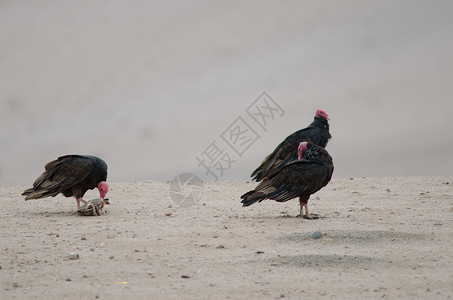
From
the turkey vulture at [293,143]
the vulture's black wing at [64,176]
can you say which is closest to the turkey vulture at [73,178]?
the vulture's black wing at [64,176]

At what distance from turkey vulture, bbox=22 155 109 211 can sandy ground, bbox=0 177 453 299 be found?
0.42m

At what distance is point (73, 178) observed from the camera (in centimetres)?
1011

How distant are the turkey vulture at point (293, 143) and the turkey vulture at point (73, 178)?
2.79 metres

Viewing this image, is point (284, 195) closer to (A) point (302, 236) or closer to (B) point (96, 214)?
(A) point (302, 236)

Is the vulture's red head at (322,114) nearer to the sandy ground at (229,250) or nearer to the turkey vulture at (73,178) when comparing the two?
the sandy ground at (229,250)

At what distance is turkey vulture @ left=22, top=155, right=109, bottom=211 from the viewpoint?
398 inches

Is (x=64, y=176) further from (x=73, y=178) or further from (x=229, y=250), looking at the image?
(x=229, y=250)

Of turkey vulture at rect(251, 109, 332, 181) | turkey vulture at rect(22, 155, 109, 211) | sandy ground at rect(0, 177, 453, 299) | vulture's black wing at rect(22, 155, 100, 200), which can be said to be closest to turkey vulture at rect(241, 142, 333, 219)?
sandy ground at rect(0, 177, 453, 299)

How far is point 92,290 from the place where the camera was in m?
5.45

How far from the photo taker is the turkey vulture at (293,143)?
418 inches

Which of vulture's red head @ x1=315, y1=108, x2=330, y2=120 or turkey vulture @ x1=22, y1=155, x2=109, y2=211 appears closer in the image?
turkey vulture @ x1=22, y1=155, x2=109, y2=211

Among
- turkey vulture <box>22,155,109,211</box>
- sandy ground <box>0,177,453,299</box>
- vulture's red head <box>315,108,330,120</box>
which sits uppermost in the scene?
vulture's red head <box>315,108,330,120</box>

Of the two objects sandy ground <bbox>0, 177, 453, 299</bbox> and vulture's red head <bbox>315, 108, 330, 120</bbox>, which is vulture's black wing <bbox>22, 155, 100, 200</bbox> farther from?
vulture's red head <bbox>315, 108, 330, 120</bbox>

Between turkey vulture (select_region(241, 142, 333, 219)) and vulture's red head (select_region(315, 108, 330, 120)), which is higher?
vulture's red head (select_region(315, 108, 330, 120))
